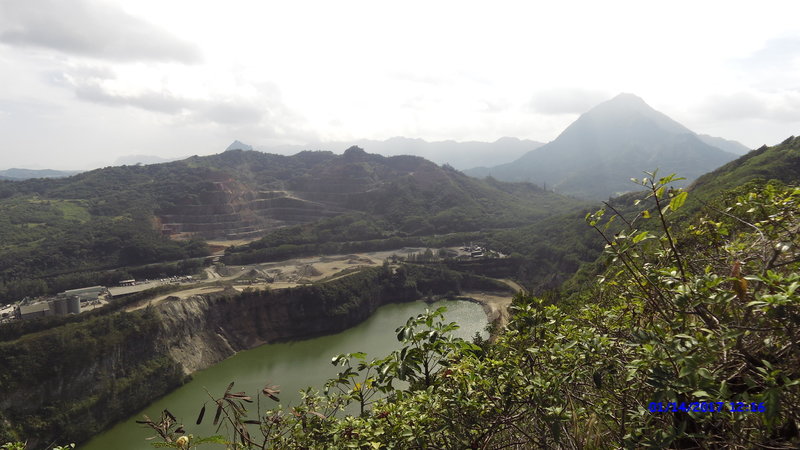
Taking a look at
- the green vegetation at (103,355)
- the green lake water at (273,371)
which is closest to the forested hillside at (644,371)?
the green lake water at (273,371)

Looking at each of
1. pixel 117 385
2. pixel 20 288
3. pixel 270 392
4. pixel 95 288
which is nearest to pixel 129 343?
pixel 117 385

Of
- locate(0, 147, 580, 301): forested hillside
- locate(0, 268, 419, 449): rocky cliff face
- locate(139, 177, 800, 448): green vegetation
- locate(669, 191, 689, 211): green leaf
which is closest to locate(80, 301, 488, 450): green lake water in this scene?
locate(0, 268, 419, 449): rocky cliff face

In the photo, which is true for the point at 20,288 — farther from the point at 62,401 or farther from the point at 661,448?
the point at 661,448

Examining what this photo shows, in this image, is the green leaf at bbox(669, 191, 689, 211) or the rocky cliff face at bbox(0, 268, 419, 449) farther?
the rocky cliff face at bbox(0, 268, 419, 449)

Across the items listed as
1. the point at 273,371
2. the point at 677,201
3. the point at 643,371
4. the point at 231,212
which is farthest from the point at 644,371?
the point at 231,212

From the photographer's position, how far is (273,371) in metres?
27.2

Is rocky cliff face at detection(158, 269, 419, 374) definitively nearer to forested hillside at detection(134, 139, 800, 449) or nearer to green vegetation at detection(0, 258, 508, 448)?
green vegetation at detection(0, 258, 508, 448)

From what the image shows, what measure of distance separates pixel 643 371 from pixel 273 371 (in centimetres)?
2897

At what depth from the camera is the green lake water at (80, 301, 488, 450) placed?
65.5ft

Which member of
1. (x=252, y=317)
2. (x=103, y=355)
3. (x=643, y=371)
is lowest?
(x=252, y=317)

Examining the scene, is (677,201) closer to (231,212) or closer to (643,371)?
(643,371)

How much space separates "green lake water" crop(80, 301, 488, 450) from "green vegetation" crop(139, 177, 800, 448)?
16280 mm

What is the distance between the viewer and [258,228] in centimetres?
7031

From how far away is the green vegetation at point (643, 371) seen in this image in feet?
5.49
